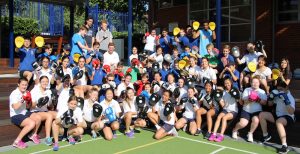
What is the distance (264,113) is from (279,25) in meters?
7.23

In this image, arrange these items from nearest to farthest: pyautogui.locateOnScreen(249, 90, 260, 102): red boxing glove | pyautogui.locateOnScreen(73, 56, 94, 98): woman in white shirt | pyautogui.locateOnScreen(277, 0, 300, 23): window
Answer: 1. pyautogui.locateOnScreen(249, 90, 260, 102): red boxing glove
2. pyautogui.locateOnScreen(73, 56, 94, 98): woman in white shirt
3. pyautogui.locateOnScreen(277, 0, 300, 23): window

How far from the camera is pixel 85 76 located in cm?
884

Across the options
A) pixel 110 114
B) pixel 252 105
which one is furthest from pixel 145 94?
pixel 252 105

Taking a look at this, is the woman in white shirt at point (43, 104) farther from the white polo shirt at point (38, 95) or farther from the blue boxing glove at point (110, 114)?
the blue boxing glove at point (110, 114)

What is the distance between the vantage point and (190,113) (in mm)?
8547

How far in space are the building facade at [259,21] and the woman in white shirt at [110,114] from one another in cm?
803

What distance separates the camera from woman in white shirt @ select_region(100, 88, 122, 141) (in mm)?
7883

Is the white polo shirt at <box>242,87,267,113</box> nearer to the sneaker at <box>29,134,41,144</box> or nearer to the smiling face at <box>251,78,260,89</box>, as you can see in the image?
the smiling face at <box>251,78,260,89</box>

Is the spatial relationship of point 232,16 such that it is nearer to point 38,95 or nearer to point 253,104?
Result: point 253,104

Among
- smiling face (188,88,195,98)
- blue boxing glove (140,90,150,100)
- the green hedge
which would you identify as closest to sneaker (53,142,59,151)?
blue boxing glove (140,90,150,100)

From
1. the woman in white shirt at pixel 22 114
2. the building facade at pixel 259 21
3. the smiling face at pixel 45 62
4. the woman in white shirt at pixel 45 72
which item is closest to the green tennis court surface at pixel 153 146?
the woman in white shirt at pixel 22 114

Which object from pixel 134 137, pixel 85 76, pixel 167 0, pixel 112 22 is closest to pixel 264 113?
pixel 134 137

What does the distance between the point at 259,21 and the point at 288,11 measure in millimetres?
1134

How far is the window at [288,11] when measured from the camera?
13.2 meters
